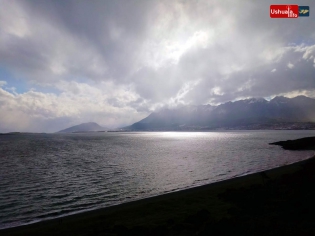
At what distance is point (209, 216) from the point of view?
16.0 meters

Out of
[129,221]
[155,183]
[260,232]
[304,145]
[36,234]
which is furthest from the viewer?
[304,145]

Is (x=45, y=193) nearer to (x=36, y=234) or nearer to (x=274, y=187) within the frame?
(x=36, y=234)

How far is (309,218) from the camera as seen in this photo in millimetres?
13344

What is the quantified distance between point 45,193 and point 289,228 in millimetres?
28369

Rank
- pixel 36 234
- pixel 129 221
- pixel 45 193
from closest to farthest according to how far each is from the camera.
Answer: pixel 36 234
pixel 129 221
pixel 45 193

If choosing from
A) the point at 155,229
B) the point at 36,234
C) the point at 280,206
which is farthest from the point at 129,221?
the point at 280,206

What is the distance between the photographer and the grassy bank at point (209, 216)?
12892 mm

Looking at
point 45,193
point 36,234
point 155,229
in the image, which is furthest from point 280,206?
point 45,193

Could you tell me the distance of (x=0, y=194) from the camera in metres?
26.3

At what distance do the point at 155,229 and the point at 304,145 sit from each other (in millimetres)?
103370

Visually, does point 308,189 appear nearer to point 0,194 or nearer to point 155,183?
point 155,183

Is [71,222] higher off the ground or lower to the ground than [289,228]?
lower

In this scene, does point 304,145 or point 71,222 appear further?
point 304,145

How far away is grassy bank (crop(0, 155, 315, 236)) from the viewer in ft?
42.3
